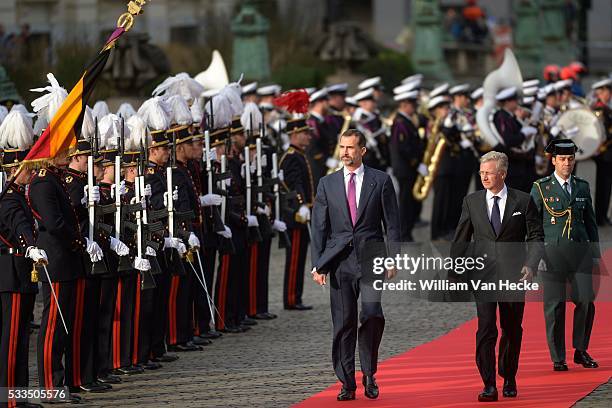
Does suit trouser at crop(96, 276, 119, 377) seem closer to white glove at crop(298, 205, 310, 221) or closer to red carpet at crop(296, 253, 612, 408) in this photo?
red carpet at crop(296, 253, 612, 408)

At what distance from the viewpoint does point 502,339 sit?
12922mm

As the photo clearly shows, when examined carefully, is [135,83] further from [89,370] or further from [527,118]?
[89,370]

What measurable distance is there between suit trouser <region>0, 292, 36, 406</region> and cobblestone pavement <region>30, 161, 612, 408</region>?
1.91ft

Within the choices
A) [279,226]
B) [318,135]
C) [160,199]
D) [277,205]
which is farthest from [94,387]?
[318,135]

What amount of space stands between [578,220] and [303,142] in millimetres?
4611

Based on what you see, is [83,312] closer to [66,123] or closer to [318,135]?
[66,123]

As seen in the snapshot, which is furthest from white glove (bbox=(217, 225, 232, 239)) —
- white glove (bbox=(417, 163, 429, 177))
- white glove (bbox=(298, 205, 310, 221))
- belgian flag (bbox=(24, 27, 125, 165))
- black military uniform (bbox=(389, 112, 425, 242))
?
white glove (bbox=(417, 163, 429, 177))

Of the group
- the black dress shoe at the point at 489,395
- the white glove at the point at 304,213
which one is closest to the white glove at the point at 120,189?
the black dress shoe at the point at 489,395

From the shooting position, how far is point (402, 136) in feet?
76.6

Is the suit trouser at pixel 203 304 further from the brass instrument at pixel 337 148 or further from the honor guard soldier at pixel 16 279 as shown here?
the brass instrument at pixel 337 148

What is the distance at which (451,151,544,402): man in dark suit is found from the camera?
12.7 m

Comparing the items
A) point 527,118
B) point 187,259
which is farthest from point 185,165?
point 527,118

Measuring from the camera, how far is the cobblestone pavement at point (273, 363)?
515 inches

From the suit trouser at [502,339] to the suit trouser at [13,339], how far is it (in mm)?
3093
